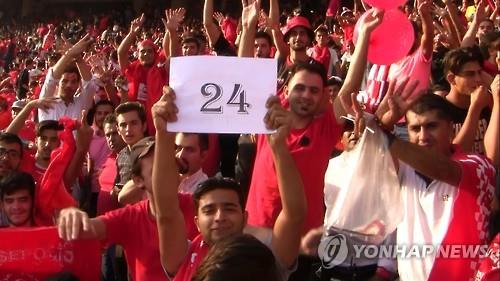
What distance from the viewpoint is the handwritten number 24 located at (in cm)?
292

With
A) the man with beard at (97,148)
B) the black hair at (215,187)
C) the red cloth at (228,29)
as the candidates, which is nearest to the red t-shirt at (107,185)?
the man with beard at (97,148)

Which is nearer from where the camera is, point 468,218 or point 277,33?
point 468,218

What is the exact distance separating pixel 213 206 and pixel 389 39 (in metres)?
1.36

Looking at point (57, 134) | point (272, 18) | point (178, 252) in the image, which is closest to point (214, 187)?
point (178, 252)

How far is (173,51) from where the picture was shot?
6.39 meters

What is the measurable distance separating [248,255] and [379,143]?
1454 mm

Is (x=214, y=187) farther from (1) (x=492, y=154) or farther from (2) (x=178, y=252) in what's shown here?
(1) (x=492, y=154)

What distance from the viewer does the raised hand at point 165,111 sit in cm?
289

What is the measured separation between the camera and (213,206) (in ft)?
9.63

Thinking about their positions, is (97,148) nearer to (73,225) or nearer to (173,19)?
(173,19)

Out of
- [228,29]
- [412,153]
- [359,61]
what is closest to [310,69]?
[359,61]

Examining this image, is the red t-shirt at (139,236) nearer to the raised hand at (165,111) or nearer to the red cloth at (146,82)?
the raised hand at (165,111)

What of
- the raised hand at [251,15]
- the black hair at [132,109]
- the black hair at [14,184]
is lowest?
the black hair at [14,184]

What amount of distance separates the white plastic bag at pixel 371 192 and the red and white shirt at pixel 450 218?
0.07 meters
